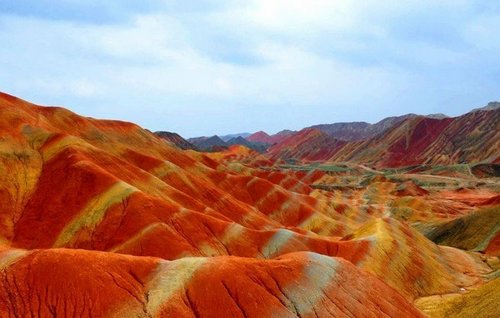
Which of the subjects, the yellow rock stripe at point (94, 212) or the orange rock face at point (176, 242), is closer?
Result: the orange rock face at point (176, 242)

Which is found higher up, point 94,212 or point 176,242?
point 94,212

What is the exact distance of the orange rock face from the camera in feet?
124

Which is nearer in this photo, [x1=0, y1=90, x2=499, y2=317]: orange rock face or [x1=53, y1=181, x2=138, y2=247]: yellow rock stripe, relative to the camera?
[x1=0, y1=90, x2=499, y2=317]: orange rock face

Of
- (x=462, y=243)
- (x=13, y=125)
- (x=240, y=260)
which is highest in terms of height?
A: (x=13, y=125)

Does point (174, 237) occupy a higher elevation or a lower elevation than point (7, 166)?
lower

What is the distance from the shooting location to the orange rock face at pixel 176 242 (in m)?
37.8

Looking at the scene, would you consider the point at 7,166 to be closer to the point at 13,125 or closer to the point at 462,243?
the point at 13,125

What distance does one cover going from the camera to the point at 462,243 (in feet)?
328

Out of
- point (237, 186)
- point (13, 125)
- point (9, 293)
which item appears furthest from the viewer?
point (237, 186)

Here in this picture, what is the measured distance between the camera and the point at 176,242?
64.1 meters

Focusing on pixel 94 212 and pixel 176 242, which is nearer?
pixel 176 242

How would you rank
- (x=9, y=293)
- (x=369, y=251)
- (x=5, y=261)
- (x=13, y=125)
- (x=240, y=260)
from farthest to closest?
(x=13, y=125)
(x=369, y=251)
(x=240, y=260)
(x=5, y=261)
(x=9, y=293)

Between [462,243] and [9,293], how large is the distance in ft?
303

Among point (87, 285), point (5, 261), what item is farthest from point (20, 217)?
point (87, 285)
